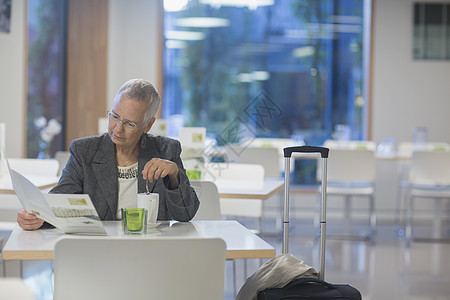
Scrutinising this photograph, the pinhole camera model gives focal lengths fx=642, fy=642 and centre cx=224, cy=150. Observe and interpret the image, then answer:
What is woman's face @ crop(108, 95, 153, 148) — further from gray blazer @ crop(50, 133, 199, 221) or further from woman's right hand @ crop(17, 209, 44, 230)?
woman's right hand @ crop(17, 209, 44, 230)

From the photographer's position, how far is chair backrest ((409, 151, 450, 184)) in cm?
566

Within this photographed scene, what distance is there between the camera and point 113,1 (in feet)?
23.6

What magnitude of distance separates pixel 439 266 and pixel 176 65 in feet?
13.4

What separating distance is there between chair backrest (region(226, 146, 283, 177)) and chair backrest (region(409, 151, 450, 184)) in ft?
4.46

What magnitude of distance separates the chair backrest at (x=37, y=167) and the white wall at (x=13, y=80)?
1253 mm

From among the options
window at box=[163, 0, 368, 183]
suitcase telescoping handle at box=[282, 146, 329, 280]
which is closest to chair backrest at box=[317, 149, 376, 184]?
window at box=[163, 0, 368, 183]

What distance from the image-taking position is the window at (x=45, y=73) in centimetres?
583

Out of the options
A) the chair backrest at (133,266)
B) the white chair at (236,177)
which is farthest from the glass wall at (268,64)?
the chair backrest at (133,266)

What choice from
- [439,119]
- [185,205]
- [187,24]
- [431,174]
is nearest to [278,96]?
[187,24]

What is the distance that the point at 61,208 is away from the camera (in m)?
1.76

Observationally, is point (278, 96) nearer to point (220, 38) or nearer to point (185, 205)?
point (220, 38)

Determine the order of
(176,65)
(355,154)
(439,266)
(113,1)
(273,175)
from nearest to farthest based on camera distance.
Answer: (439,266), (273,175), (355,154), (113,1), (176,65)

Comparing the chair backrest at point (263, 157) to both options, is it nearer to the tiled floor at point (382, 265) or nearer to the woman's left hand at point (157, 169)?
the tiled floor at point (382, 265)

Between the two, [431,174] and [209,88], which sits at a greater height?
[209,88]
